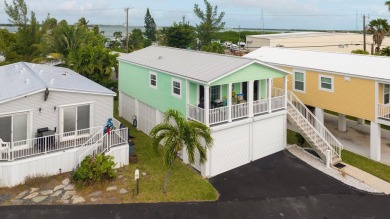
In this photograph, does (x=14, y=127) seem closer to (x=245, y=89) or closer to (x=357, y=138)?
(x=245, y=89)

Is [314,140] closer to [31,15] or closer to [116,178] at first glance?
[116,178]

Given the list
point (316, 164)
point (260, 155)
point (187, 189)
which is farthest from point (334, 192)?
point (187, 189)

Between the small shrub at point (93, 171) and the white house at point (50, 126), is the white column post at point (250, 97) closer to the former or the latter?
the white house at point (50, 126)

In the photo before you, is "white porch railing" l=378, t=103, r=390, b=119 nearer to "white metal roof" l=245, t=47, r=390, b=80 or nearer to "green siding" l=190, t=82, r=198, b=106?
"white metal roof" l=245, t=47, r=390, b=80

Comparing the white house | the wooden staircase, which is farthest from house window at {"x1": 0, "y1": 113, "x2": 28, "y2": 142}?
the wooden staircase

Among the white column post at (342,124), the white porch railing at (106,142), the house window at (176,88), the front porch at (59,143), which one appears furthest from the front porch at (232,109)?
the white column post at (342,124)
